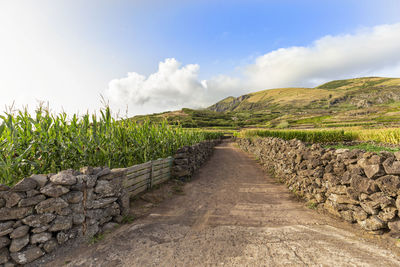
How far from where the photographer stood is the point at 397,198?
3.32 metres

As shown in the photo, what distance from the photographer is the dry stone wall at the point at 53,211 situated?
8.63 feet

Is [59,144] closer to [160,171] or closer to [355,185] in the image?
[160,171]

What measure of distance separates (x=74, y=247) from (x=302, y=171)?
278 inches

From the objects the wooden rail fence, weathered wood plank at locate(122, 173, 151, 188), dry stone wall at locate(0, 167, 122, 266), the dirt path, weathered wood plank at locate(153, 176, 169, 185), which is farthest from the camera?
weathered wood plank at locate(153, 176, 169, 185)

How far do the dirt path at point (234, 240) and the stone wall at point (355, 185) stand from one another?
1.23 ft

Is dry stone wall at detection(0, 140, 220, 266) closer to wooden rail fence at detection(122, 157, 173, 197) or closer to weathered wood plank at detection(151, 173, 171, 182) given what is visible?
wooden rail fence at detection(122, 157, 173, 197)

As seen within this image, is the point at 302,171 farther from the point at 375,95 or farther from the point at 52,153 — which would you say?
the point at 375,95

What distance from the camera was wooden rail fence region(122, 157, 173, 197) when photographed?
502 centimetres

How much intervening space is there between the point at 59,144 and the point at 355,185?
7319mm

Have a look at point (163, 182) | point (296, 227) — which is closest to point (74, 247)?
point (163, 182)

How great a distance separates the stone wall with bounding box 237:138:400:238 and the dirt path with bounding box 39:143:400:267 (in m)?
0.37

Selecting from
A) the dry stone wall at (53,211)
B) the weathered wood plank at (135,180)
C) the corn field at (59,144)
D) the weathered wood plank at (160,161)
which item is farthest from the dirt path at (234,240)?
the corn field at (59,144)

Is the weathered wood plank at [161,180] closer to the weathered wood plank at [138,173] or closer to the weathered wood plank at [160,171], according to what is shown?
the weathered wood plank at [160,171]

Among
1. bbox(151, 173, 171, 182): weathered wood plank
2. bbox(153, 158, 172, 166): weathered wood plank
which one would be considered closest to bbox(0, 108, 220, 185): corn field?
bbox(153, 158, 172, 166): weathered wood plank
